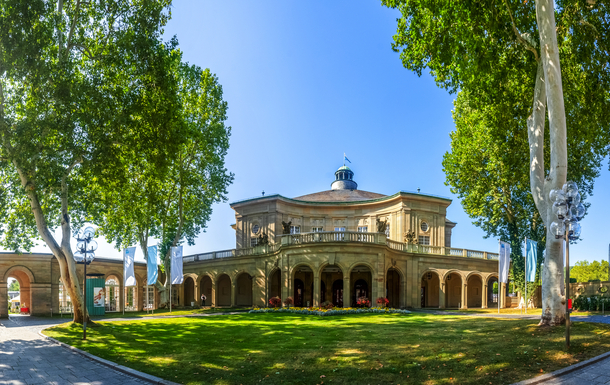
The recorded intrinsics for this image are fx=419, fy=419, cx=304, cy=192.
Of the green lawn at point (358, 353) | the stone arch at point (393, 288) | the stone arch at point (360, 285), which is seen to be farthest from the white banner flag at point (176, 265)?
the stone arch at point (393, 288)

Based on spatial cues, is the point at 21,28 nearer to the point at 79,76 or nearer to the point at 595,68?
the point at 79,76

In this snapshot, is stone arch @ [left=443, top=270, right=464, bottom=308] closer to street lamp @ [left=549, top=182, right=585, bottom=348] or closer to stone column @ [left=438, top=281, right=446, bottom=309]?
stone column @ [left=438, top=281, right=446, bottom=309]

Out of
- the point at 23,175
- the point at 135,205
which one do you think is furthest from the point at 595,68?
the point at 135,205

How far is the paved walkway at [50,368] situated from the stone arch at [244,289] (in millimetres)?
28018

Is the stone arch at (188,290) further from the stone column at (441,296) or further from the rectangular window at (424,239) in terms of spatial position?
the stone column at (441,296)

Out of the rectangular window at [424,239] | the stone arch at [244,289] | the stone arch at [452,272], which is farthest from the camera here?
the stone arch at [244,289]

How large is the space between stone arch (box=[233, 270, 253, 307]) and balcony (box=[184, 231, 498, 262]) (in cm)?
313

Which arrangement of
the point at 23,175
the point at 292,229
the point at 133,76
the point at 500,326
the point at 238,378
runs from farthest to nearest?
the point at 292,229 < the point at 133,76 < the point at 23,175 < the point at 500,326 < the point at 238,378

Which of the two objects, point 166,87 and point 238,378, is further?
point 166,87

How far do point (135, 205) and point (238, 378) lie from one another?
83.8 ft

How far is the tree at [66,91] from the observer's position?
17547 mm

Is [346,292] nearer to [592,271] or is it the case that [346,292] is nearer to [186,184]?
[186,184]

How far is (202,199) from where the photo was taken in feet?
124

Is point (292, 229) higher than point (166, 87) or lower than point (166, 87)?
lower
